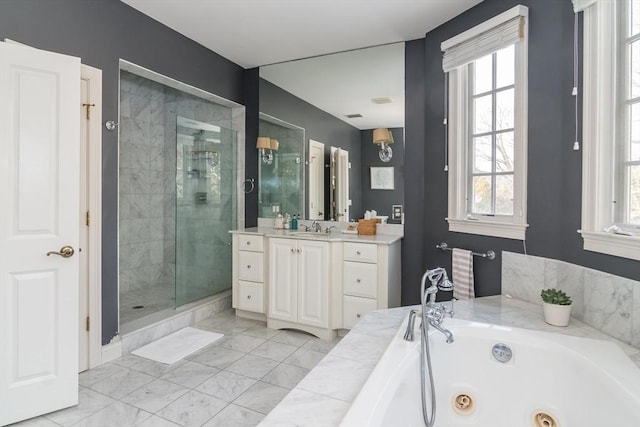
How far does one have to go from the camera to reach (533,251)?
2154mm

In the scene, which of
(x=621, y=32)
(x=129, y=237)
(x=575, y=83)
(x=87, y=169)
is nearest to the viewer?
(x=621, y=32)

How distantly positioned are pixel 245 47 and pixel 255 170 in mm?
1199

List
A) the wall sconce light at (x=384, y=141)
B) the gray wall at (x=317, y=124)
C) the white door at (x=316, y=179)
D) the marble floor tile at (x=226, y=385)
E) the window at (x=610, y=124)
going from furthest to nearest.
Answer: the white door at (x=316, y=179) < the gray wall at (x=317, y=124) < the wall sconce light at (x=384, y=141) < the marble floor tile at (x=226, y=385) < the window at (x=610, y=124)

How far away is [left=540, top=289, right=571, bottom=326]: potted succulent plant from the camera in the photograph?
181 cm

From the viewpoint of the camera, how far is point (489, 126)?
250cm

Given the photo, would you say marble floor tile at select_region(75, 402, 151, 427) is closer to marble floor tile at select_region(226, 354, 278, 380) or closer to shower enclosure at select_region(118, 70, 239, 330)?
marble floor tile at select_region(226, 354, 278, 380)

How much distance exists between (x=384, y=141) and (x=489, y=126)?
91cm

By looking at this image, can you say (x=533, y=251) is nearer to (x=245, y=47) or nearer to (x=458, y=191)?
(x=458, y=191)

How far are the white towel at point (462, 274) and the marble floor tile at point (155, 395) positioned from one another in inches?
75.3

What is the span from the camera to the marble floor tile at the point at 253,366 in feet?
7.84

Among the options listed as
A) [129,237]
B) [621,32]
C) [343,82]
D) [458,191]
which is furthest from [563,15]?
[129,237]

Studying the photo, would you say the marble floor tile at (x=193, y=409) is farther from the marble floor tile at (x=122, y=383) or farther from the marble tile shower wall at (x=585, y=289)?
the marble tile shower wall at (x=585, y=289)

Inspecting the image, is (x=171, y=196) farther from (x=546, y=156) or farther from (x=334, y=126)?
(x=546, y=156)

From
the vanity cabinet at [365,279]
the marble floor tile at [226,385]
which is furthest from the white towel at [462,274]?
the marble floor tile at [226,385]
